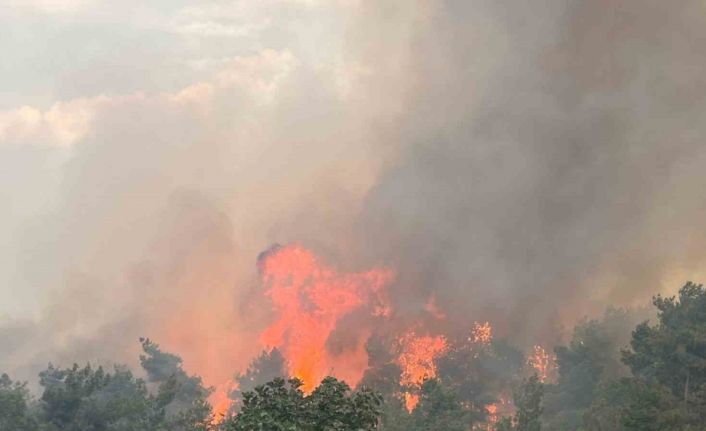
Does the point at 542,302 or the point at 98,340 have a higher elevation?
the point at 98,340

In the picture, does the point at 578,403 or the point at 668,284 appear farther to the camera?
the point at 668,284

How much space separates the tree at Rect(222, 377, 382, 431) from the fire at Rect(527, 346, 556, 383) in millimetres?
59943

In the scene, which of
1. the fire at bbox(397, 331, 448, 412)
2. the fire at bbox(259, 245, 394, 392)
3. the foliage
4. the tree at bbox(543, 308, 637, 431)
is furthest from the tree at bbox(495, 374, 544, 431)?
the fire at bbox(259, 245, 394, 392)

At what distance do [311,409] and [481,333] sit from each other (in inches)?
2290

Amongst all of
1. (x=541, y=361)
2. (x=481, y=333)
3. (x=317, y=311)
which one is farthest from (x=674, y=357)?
(x=317, y=311)

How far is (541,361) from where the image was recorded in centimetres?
8275

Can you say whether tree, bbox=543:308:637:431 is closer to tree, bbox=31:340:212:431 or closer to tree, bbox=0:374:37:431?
tree, bbox=31:340:212:431

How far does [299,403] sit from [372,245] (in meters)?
66.3

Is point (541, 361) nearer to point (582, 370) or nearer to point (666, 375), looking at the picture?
point (582, 370)

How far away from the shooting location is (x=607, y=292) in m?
86.6

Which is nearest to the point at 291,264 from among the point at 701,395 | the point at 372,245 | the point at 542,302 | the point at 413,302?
the point at 372,245

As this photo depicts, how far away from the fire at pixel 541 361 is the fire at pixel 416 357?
10.0 m

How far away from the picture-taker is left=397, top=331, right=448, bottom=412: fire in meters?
74.2

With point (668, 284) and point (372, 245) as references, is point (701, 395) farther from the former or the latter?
point (372, 245)
